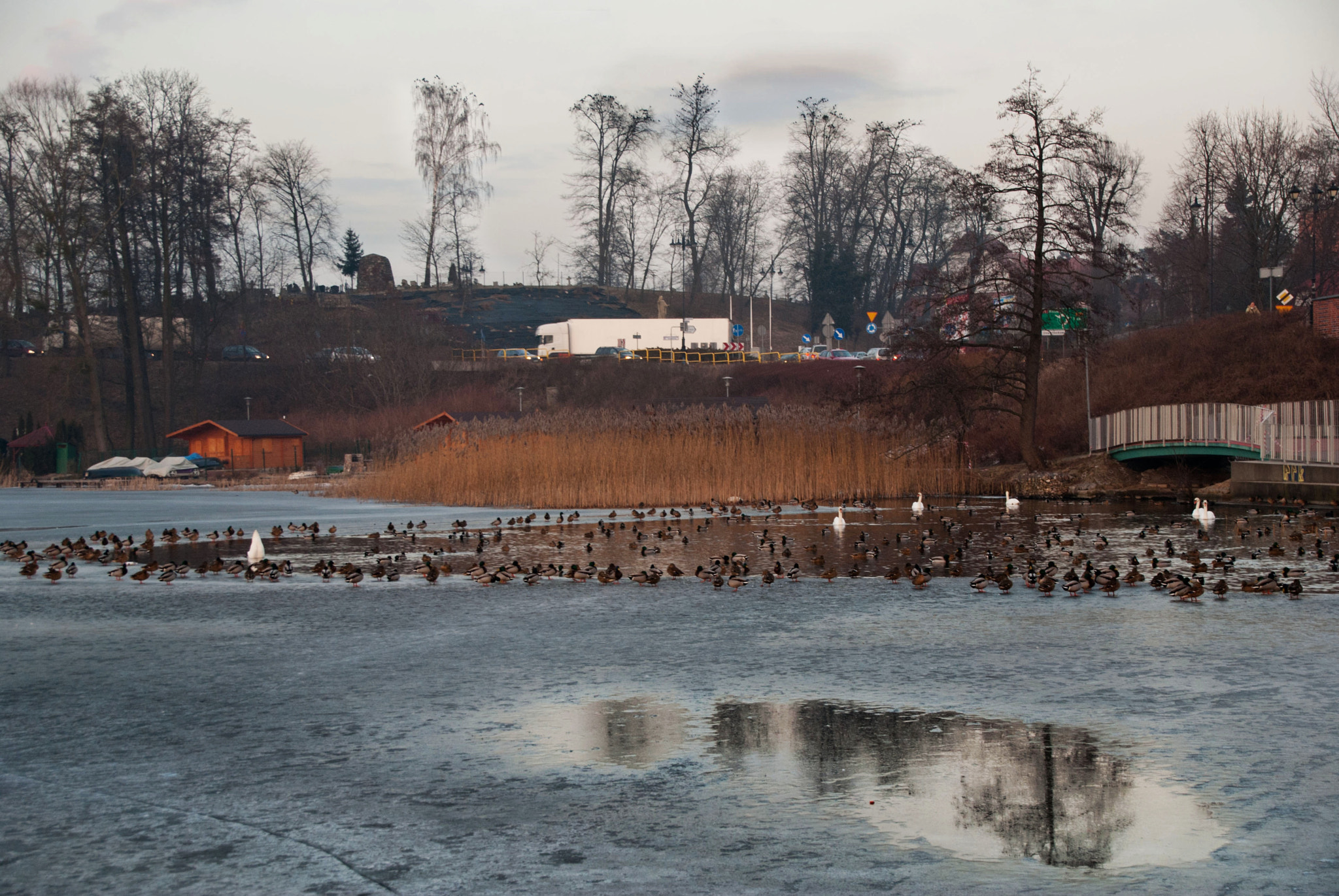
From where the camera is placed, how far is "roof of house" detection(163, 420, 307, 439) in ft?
174

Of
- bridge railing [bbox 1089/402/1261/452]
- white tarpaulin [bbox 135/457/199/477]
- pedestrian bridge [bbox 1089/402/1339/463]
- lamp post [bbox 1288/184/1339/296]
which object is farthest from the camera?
white tarpaulin [bbox 135/457/199/477]

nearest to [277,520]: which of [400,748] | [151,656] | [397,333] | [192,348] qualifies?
[151,656]

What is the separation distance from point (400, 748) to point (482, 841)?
1.52 meters

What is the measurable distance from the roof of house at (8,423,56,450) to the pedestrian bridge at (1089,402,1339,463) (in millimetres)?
42595

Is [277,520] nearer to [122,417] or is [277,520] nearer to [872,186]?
[122,417]

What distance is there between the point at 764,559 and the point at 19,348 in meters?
63.6

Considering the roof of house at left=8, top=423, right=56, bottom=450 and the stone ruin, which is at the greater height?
the stone ruin

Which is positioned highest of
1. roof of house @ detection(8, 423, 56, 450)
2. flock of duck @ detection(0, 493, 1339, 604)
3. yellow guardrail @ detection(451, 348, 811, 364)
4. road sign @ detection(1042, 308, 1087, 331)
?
yellow guardrail @ detection(451, 348, 811, 364)

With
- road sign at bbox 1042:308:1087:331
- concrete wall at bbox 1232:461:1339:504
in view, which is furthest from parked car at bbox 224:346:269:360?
concrete wall at bbox 1232:461:1339:504

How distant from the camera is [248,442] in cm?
5338

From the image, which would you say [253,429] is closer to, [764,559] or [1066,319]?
[1066,319]

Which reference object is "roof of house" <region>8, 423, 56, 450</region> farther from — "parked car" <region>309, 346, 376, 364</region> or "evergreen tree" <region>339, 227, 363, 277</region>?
"evergreen tree" <region>339, 227, 363, 277</region>

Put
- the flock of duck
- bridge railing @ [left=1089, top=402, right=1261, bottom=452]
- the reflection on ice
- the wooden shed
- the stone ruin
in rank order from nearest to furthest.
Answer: the reflection on ice < the flock of duck < bridge railing @ [left=1089, top=402, right=1261, bottom=452] < the wooden shed < the stone ruin

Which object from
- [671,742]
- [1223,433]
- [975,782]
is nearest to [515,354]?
[1223,433]
